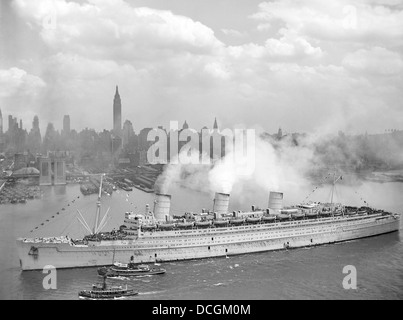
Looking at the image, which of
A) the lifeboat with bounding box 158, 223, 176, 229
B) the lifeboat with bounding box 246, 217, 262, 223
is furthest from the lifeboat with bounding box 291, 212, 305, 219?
the lifeboat with bounding box 158, 223, 176, 229

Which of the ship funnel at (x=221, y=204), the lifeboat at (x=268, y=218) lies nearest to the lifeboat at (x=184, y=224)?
the ship funnel at (x=221, y=204)

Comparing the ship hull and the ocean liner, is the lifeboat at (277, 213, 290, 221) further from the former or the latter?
the ship hull

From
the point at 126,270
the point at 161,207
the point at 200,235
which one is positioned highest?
the point at 161,207

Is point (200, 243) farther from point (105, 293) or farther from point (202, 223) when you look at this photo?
point (105, 293)

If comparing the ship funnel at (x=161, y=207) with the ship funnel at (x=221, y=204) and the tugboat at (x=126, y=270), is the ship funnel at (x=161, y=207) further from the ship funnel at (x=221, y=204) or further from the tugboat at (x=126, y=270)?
the tugboat at (x=126, y=270)

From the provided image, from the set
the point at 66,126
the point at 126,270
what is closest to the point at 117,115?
the point at 66,126
